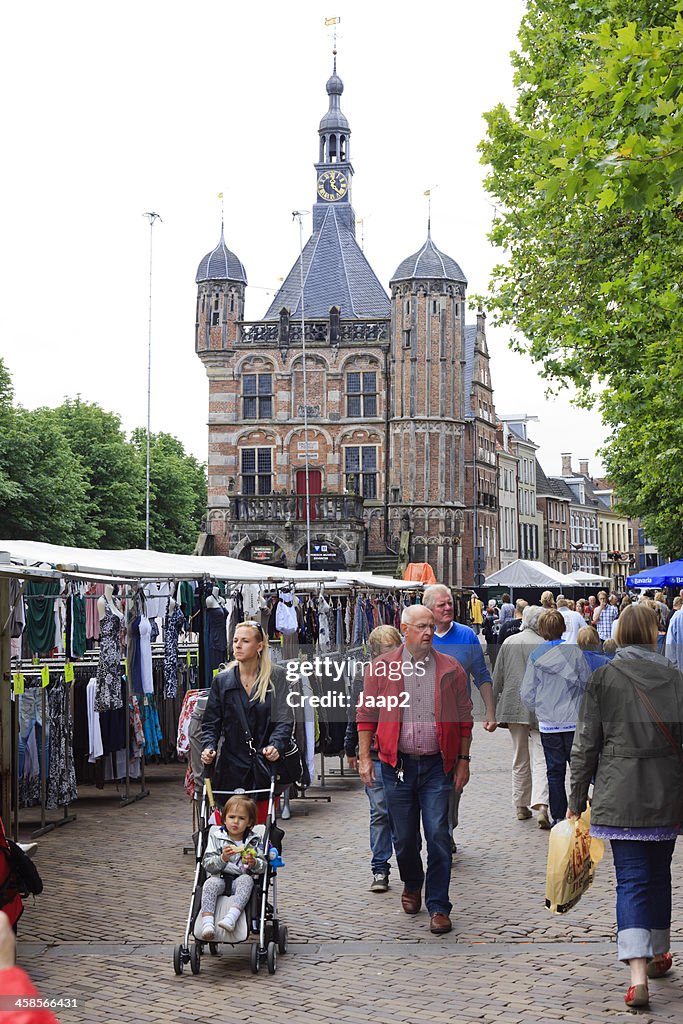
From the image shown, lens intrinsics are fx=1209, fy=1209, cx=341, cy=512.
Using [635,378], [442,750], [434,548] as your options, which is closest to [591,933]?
[442,750]

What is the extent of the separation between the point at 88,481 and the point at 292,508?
371 inches

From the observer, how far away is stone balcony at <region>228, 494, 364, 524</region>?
1982 inches

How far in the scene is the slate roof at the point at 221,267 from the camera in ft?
181

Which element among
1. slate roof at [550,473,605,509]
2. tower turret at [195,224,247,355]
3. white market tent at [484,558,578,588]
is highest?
tower turret at [195,224,247,355]

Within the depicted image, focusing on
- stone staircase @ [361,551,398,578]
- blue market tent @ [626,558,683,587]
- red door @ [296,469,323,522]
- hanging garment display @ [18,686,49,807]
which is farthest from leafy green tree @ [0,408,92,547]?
hanging garment display @ [18,686,49,807]

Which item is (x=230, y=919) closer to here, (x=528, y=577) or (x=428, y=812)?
(x=428, y=812)

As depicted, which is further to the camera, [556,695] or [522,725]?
[522,725]

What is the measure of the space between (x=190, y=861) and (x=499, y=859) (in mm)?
2170

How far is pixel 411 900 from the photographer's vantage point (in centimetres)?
695

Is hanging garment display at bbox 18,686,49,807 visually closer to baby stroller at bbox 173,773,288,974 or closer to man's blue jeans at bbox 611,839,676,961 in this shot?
baby stroller at bbox 173,773,288,974

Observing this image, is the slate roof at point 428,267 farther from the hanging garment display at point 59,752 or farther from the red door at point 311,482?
the hanging garment display at point 59,752

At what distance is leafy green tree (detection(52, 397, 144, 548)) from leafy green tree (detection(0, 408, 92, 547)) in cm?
740

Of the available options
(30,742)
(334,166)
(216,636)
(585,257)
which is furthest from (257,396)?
(30,742)

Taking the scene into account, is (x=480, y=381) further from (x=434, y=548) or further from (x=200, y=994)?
(x=200, y=994)
